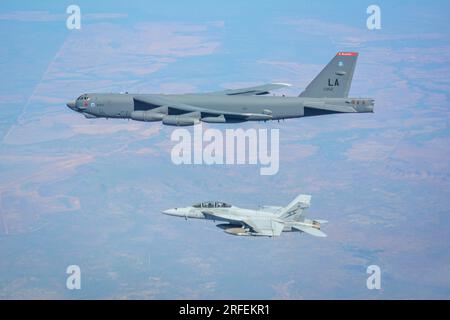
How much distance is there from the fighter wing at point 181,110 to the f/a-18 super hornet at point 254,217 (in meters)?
8.46

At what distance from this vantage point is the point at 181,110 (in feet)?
270

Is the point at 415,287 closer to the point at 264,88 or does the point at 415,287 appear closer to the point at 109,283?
the point at 109,283

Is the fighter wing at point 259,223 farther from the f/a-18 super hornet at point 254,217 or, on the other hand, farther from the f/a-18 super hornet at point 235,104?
the f/a-18 super hornet at point 235,104

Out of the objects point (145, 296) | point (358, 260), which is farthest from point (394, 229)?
point (145, 296)

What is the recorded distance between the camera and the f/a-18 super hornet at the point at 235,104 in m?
81.9

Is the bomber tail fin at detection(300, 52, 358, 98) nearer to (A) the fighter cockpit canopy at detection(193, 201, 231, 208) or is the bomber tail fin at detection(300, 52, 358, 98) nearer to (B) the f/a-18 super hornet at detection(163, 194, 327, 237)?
(B) the f/a-18 super hornet at detection(163, 194, 327, 237)

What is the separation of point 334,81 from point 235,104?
10.2 metres

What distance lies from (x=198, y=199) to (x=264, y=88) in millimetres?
66570

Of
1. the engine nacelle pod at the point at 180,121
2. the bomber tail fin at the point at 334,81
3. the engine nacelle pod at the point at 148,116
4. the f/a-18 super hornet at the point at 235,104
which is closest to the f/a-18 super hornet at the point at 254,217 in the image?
the engine nacelle pod at the point at 180,121

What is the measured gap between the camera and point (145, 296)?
13612cm

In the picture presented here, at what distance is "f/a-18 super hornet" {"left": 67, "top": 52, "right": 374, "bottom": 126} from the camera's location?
81.9 m

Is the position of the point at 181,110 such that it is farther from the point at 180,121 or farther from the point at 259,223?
the point at 259,223

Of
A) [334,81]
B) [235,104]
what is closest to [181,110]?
[235,104]

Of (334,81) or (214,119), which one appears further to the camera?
(334,81)
